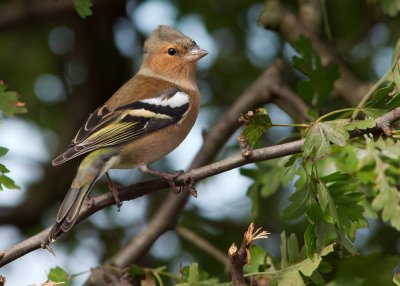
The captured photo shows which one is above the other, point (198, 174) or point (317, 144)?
point (317, 144)

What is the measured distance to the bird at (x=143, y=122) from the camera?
423cm

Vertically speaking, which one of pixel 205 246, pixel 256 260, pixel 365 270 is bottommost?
pixel 205 246

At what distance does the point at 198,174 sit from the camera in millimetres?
3588

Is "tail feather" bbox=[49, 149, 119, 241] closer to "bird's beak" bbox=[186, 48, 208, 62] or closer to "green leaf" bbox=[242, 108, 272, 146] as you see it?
"green leaf" bbox=[242, 108, 272, 146]

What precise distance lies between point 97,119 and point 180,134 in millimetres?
542

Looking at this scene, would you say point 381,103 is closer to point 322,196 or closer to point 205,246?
point 322,196

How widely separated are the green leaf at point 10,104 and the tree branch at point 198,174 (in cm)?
61

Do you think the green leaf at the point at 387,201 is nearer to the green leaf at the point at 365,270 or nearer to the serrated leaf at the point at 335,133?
the green leaf at the point at 365,270

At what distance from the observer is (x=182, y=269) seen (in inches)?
156

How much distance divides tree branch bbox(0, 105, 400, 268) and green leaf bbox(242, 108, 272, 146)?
70 mm

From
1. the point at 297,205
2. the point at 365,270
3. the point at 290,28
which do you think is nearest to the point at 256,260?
the point at 297,205

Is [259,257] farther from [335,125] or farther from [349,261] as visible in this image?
[335,125]

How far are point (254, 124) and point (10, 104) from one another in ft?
4.34

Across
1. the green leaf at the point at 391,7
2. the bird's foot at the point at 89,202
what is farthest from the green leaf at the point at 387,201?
the bird's foot at the point at 89,202
